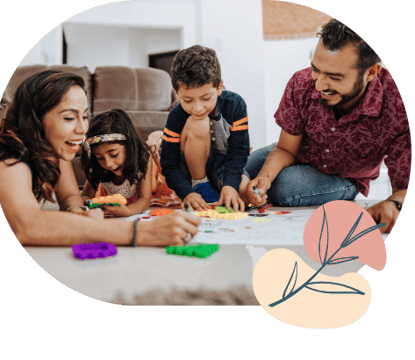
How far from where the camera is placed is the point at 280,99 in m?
0.91

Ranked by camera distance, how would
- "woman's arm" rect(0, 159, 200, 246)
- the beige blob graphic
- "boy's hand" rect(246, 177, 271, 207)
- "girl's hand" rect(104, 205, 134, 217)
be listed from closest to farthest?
1. the beige blob graphic
2. "woman's arm" rect(0, 159, 200, 246)
3. "girl's hand" rect(104, 205, 134, 217)
4. "boy's hand" rect(246, 177, 271, 207)

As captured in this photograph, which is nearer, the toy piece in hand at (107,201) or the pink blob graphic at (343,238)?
the pink blob graphic at (343,238)

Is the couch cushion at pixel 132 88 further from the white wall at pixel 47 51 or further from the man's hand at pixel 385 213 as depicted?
the man's hand at pixel 385 213

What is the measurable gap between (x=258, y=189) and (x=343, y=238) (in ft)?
1.01

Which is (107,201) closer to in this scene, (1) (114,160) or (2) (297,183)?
(1) (114,160)

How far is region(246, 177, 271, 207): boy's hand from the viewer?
98 cm

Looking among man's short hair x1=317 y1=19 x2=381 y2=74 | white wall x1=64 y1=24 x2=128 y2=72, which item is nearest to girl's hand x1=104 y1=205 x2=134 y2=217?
white wall x1=64 y1=24 x2=128 y2=72

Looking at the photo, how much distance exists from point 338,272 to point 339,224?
93mm

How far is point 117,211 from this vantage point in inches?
34.0

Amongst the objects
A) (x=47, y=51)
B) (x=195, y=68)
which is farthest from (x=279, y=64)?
(x=47, y=51)

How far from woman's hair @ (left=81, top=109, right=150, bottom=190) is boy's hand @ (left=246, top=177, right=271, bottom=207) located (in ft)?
0.92

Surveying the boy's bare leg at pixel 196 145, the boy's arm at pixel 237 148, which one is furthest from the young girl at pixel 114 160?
the boy's arm at pixel 237 148

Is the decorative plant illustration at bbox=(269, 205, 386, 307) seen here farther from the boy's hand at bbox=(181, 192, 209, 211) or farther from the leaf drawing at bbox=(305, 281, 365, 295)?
the boy's hand at bbox=(181, 192, 209, 211)

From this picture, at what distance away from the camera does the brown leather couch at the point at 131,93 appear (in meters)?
0.83
